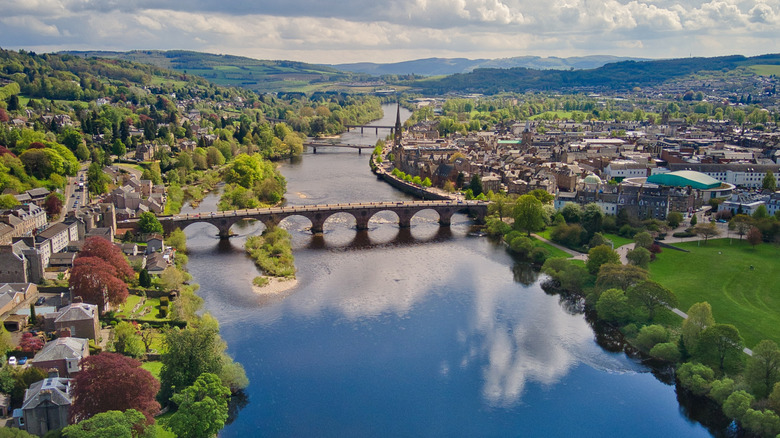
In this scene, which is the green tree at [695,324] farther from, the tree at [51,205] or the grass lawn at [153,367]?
the tree at [51,205]

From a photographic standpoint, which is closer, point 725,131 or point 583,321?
point 583,321

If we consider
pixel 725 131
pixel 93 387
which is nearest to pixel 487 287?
pixel 93 387

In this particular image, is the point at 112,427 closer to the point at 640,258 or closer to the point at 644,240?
the point at 640,258

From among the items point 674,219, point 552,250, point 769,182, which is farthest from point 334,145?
point 674,219

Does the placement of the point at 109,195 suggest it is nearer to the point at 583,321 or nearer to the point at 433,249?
the point at 433,249

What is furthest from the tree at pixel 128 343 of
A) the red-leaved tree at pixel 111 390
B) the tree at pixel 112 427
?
the tree at pixel 112 427

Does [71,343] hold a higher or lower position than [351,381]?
higher

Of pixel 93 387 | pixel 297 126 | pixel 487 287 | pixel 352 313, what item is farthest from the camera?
pixel 297 126
